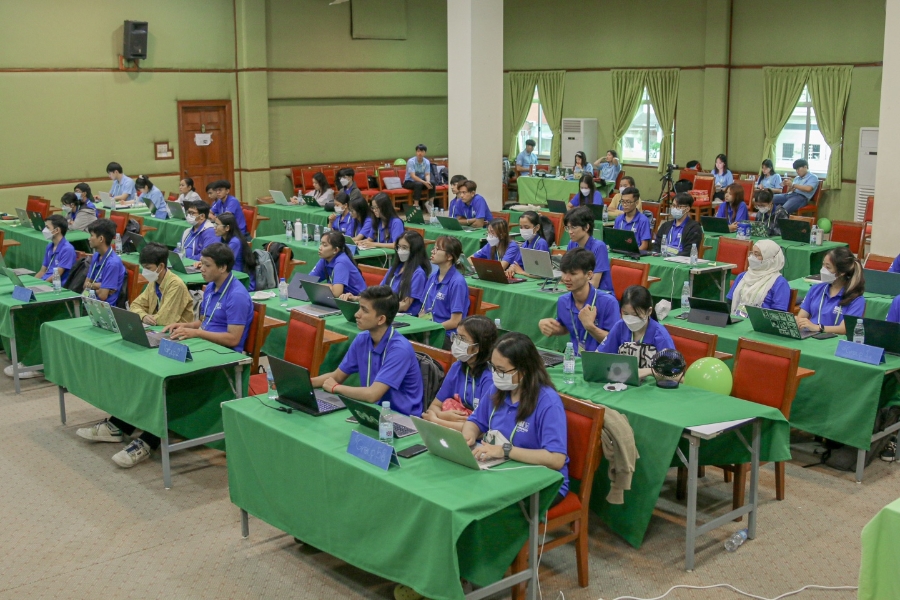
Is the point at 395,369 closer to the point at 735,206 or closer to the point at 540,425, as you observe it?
the point at 540,425

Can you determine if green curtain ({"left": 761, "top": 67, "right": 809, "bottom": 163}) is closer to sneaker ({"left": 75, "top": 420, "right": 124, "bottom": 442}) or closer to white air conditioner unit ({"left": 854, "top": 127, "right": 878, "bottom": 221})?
white air conditioner unit ({"left": 854, "top": 127, "right": 878, "bottom": 221})

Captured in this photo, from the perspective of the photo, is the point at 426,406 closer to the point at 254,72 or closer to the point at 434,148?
the point at 254,72

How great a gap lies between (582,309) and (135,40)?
38.3 ft

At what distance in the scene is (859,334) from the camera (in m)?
6.05

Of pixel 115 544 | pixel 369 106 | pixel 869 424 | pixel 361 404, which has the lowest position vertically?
pixel 115 544

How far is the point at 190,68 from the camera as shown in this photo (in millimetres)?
16312

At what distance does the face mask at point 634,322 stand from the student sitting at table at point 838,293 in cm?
165

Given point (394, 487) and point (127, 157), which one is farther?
point (127, 157)

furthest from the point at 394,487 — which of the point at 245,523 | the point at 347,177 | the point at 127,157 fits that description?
the point at 127,157

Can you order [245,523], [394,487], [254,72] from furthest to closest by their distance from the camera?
[254,72] < [245,523] < [394,487]

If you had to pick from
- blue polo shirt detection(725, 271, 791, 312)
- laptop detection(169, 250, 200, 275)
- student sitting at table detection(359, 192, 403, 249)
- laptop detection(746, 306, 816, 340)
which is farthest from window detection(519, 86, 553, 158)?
laptop detection(746, 306, 816, 340)

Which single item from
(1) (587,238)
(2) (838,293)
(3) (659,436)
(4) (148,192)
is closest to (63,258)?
(1) (587,238)

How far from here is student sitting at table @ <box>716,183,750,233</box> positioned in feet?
35.6

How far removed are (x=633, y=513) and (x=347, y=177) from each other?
32.3ft
